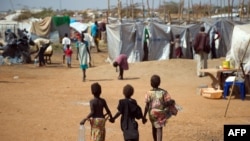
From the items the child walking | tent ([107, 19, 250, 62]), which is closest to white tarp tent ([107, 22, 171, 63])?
tent ([107, 19, 250, 62])

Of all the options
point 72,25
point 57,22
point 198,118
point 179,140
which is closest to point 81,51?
point 198,118

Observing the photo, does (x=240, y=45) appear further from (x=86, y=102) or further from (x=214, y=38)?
(x=214, y=38)

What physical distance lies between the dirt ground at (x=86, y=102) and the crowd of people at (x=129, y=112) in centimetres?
123

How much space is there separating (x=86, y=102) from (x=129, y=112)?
497 cm

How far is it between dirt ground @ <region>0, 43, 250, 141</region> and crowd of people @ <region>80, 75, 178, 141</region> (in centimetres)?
123

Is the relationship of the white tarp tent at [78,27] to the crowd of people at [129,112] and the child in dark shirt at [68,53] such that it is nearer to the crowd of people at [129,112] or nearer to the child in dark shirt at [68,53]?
the child in dark shirt at [68,53]

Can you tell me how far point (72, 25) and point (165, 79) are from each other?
20836 mm

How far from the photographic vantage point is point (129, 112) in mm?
5660

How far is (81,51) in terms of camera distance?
13820 millimetres

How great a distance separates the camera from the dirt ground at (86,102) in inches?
298

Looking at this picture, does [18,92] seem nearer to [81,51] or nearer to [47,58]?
[81,51]

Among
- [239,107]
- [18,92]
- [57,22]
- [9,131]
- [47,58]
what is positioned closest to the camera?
[9,131]

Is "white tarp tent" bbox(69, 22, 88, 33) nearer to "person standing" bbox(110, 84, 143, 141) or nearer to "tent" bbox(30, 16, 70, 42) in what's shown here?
"tent" bbox(30, 16, 70, 42)

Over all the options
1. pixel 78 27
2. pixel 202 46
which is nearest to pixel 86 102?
pixel 202 46
